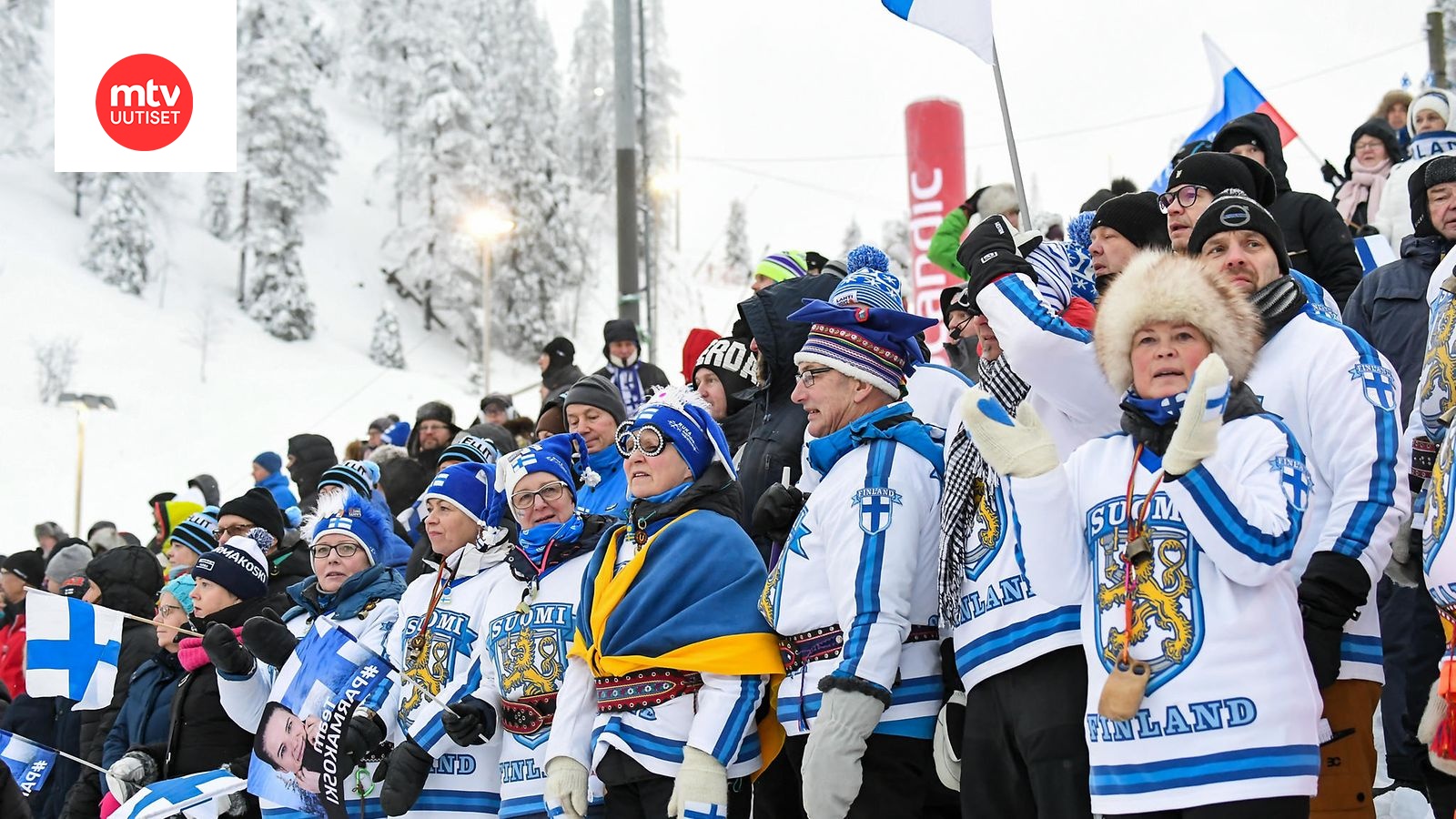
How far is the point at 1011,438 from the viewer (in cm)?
331

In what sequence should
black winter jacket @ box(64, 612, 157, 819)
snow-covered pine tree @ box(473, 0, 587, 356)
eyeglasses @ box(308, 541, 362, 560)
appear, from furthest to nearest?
snow-covered pine tree @ box(473, 0, 587, 356) < black winter jacket @ box(64, 612, 157, 819) < eyeglasses @ box(308, 541, 362, 560)

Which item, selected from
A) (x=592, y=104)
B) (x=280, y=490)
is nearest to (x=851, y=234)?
(x=592, y=104)

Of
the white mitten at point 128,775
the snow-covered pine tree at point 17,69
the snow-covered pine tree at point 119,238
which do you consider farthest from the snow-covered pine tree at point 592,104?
the white mitten at point 128,775

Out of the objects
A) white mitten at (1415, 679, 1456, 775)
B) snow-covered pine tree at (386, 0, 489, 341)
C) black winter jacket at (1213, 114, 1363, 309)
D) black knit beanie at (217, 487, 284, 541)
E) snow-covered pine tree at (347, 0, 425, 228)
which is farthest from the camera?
snow-covered pine tree at (347, 0, 425, 228)

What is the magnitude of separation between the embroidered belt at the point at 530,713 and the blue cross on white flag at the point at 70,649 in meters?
3.07

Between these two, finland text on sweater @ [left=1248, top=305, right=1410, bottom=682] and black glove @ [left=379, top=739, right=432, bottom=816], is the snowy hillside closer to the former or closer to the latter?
black glove @ [left=379, top=739, right=432, bottom=816]

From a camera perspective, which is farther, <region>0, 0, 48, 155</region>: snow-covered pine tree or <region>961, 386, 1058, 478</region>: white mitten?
<region>0, 0, 48, 155</region>: snow-covered pine tree

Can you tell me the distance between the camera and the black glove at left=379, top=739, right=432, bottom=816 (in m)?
4.93

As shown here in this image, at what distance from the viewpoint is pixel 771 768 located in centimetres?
454

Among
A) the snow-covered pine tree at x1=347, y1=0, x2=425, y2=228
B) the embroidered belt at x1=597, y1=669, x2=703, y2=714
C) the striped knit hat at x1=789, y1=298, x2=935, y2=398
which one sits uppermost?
the snow-covered pine tree at x1=347, y1=0, x2=425, y2=228

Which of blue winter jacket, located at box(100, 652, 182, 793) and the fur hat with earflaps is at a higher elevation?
the fur hat with earflaps

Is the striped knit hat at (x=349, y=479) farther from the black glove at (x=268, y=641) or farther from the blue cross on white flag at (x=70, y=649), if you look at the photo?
the black glove at (x=268, y=641)

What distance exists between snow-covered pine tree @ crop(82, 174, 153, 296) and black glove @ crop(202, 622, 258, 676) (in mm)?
46270

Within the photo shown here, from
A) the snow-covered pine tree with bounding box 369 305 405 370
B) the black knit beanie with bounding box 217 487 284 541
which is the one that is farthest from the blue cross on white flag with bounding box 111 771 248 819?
the snow-covered pine tree with bounding box 369 305 405 370
